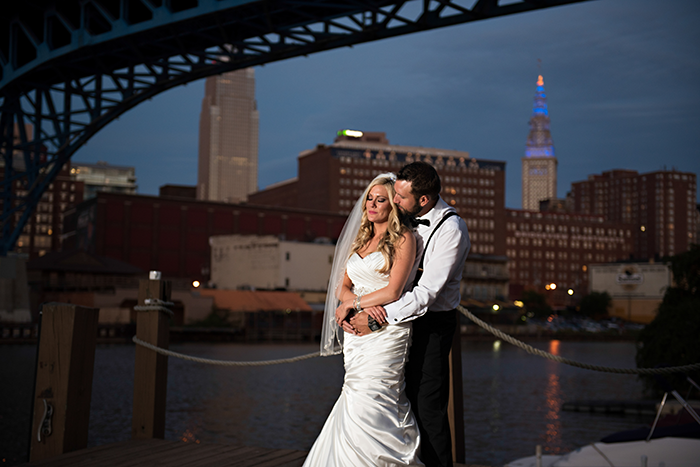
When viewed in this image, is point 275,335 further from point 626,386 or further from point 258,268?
point 626,386

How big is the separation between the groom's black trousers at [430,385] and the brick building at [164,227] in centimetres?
7687

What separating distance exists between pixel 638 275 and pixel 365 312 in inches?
4510

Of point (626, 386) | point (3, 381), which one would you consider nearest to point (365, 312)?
point (3, 381)

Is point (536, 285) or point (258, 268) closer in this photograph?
point (258, 268)

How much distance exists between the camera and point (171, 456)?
6223 millimetres

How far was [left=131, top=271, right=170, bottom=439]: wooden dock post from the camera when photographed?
22.6 feet

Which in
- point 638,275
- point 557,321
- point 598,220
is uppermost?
point 598,220

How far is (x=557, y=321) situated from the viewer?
104562 millimetres

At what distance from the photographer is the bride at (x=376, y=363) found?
431 cm

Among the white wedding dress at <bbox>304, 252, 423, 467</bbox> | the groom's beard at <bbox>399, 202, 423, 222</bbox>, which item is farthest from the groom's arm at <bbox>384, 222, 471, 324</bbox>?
the groom's beard at <bbox>399, 202, 423, 222</bbox>

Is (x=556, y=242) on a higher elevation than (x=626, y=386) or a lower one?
higher

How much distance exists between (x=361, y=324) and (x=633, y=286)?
114821 millimetres

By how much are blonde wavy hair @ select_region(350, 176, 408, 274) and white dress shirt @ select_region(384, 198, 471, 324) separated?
0.17m

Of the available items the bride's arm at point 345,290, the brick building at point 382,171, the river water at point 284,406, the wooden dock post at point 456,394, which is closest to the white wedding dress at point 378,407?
the bride's arm at point 345,290
